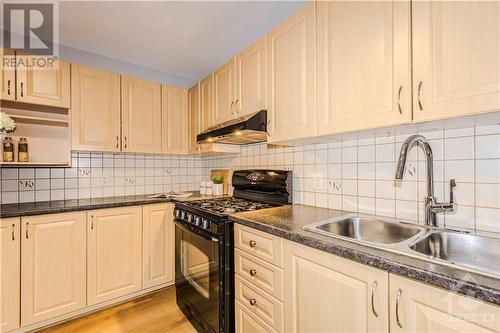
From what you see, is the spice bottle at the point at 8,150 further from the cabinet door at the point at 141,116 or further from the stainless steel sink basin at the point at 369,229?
the stainless steel sink basin at the point at 369,229

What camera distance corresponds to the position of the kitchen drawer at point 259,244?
124 cm

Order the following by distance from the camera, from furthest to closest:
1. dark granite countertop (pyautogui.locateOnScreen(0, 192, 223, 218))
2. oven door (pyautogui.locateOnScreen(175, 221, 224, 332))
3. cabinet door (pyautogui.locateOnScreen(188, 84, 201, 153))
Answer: cabinet door (pyautogui.locateOnScreen(188, 84, 201, 153)) → dark granite countertop (pyautogui.locateOnScreen(0, 192, 223, 218)) → oven door (pyautogui.locateOnScreen(175, 221, 224, 332))

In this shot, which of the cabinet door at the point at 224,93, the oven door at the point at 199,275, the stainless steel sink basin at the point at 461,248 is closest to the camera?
the stainless steel sink basin at the point at 461,248

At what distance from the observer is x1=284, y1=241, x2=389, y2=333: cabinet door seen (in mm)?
863

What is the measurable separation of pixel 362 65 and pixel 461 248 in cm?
95

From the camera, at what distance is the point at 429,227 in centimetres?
119

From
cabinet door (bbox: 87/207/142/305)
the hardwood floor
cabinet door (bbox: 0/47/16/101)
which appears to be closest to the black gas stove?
the hardwood floor

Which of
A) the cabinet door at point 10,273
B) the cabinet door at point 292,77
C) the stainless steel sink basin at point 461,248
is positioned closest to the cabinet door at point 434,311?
the stainless steel sink basin at point 461,248

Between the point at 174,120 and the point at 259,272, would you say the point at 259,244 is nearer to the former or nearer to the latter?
the point at 259,272

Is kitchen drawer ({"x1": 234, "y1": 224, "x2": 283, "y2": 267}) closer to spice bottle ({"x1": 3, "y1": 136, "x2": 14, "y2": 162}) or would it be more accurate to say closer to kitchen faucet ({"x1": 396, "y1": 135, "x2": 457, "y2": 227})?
kitchen faucet ({"x1": 396, "y1": 135, "x2": 457, "y2": 227})

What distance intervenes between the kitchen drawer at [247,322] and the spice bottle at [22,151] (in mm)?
2044

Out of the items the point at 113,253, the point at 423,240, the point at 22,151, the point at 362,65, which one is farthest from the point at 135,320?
the point at 362,65

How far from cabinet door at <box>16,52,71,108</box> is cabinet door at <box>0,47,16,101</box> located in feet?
0.09

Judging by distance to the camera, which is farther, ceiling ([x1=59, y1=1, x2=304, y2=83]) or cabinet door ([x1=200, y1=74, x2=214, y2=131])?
cabinet door ([x1=200, y1=74, x2=214, y2=131])
